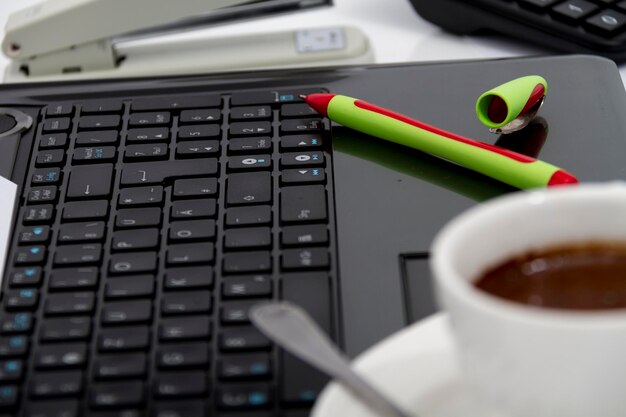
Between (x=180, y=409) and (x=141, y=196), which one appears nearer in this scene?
(x=180, y=409)

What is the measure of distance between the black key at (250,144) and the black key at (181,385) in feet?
0.53

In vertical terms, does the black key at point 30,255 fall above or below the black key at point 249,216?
below

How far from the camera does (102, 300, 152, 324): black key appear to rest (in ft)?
1.29

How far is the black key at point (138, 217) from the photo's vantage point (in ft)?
1.48

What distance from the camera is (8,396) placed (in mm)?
365

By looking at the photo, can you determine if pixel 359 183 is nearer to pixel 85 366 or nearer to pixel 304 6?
pixel 85 366

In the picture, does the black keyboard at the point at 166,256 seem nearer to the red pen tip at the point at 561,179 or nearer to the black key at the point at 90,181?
the black key at the point at 90,181

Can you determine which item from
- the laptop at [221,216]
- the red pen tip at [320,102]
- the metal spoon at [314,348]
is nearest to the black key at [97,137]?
the laptop at [221,216]

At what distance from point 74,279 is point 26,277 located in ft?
0.07

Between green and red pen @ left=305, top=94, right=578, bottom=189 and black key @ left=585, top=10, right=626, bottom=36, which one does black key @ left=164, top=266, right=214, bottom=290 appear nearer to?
green and red pen @ left=305, top=94, right=578, bottom=189

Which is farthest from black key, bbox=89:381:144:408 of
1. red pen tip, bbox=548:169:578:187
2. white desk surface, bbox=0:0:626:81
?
white desk surface, bbox=0:0:626:81

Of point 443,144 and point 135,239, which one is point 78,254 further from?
point 443,144

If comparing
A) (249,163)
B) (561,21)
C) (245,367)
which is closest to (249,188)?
(249,163)

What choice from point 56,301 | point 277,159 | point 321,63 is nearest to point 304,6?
point 321,63
